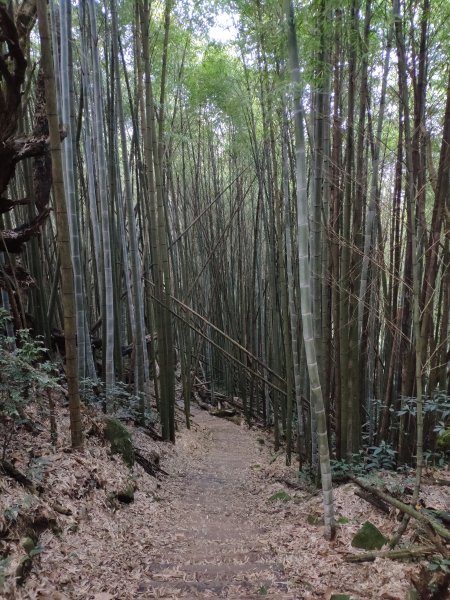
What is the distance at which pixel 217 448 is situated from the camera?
19.2ft

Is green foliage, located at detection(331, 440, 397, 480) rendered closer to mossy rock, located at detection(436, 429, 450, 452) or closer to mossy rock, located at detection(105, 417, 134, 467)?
mossy rock, located at detection(436, 429, 450, 452)

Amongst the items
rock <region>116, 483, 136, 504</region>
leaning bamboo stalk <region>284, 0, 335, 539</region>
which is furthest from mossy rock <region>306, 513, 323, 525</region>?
rock <region>116, 483, 136, 504</region>

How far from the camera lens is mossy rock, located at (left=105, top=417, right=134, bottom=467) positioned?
349 centimetres

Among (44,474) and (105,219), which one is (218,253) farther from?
(44,474)

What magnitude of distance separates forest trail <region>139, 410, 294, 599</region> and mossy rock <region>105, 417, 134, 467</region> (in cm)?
46

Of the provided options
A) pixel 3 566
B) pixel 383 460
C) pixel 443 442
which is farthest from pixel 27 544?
pixel 443 442

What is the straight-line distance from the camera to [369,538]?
232 cm

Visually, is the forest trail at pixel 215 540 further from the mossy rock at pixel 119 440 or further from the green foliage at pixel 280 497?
the mossy rock at pixel 119 440

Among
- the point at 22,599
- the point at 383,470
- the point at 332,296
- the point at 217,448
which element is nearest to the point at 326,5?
the point at 332,296

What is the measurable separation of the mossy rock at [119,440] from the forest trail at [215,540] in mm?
463

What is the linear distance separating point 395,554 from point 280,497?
4.90 feet

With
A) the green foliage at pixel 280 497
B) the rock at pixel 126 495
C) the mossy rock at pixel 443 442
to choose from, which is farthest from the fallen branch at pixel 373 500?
the rock at pixel 126 495

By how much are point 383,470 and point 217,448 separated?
3131 mm

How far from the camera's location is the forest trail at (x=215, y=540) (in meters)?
2.08
